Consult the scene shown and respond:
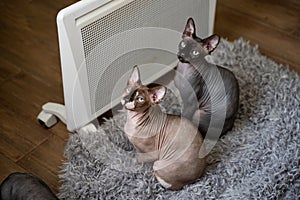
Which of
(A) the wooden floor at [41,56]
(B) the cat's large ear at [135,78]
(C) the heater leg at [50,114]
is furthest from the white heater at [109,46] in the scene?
(B) the cat's large ear at [135,78]

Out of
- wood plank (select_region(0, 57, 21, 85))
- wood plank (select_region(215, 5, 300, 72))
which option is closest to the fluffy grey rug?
wood plank (select_region(215, 5, 300, 72))

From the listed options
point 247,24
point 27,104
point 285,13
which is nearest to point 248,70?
point 247,24

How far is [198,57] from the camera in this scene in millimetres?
1637

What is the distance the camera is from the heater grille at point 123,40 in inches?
63.9

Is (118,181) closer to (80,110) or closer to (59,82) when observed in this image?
(80,110)

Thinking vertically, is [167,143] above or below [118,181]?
above

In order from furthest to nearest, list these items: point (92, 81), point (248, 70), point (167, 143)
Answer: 1. point (248, 70)
2. point (92, 81)
3. point (167, 143)

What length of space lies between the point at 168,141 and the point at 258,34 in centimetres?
99

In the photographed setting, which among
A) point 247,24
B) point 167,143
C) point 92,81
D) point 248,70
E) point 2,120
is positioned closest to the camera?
point 167,143

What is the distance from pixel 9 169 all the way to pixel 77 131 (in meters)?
0.27

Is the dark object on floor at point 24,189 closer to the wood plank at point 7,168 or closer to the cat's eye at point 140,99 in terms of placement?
the wood plank at point 7,168

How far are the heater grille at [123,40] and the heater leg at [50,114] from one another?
0.46ft

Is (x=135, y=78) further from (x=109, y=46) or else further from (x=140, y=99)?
(x=109, y=46)

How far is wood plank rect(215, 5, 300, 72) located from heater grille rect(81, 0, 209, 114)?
0.40 metres
